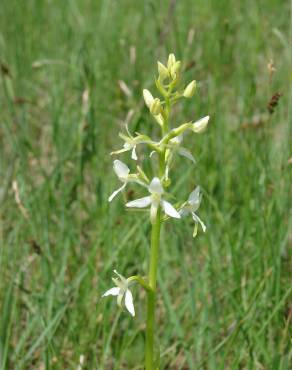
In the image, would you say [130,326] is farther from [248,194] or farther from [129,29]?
[129,29]

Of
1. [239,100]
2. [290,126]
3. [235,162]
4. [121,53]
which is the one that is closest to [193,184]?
[235,162]

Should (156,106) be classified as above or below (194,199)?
above

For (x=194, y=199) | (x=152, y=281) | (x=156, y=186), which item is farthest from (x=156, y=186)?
(x=152, y=281)

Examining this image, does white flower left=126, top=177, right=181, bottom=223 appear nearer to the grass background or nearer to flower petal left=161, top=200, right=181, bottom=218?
flower petal left=161, top=200, right=181, bottom=218

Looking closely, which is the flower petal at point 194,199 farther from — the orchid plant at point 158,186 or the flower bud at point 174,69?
the flower bud at point 174,69

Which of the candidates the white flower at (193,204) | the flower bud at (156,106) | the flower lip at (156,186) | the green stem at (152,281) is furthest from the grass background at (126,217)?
the flower bud at (156,106)

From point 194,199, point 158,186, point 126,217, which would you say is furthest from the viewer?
point 126,217

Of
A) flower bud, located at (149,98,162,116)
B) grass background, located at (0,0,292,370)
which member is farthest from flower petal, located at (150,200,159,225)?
grass background, located at (0,0,292,370)

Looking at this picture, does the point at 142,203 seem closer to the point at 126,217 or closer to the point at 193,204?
the point at 193,204

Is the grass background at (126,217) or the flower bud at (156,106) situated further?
the grass background at (126,217)
